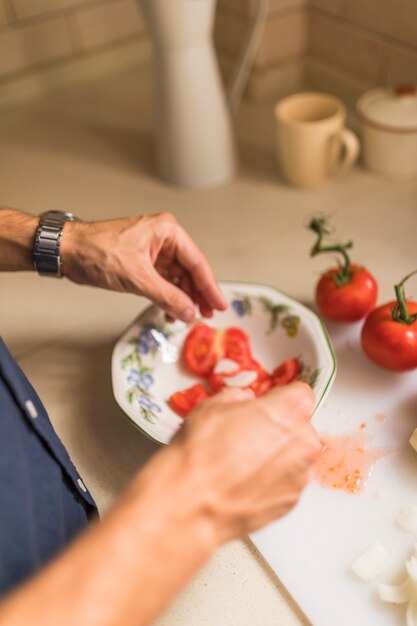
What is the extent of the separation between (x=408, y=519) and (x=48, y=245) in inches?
17.0

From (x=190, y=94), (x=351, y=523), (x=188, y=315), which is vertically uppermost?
(x=190, y=94)

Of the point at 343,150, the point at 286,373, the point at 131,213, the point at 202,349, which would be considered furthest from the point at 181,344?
the point at 343,150

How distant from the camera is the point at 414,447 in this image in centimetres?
60

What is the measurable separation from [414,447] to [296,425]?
22 centimetres

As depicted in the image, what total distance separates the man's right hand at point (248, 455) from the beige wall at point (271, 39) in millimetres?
798

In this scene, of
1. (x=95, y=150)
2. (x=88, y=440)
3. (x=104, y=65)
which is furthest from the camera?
(x=104, y=65)

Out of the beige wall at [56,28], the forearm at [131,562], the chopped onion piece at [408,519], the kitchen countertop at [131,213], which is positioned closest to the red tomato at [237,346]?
the kitchen countertop at [131,213]

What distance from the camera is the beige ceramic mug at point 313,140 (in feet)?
3.08

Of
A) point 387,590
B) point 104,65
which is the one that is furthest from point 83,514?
point 104,65

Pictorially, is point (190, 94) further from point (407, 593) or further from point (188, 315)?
point (407, 593)

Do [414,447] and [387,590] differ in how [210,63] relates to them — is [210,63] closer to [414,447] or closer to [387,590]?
[414,447]

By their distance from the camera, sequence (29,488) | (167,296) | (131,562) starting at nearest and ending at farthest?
1. (131,562)
2. (29,488)
3. (167,296)

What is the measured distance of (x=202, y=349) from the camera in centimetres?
73

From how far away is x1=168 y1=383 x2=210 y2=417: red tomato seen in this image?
66 cm
